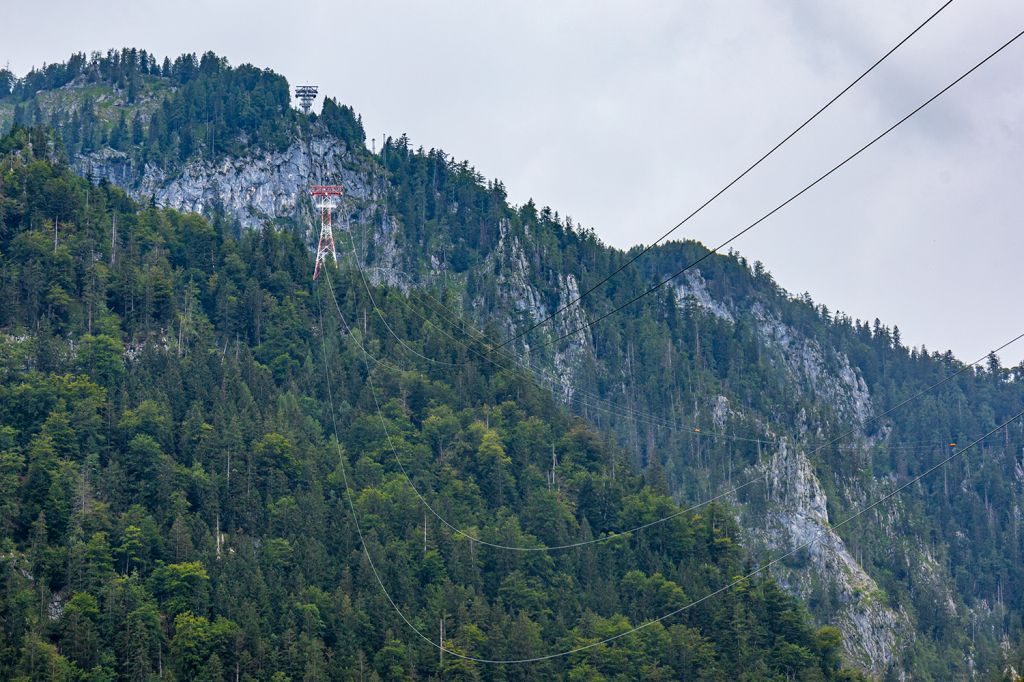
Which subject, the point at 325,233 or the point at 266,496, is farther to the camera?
the point at 325,233

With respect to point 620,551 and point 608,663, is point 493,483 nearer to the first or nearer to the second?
point 620,551

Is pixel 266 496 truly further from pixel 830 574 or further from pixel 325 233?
pixel 830 574

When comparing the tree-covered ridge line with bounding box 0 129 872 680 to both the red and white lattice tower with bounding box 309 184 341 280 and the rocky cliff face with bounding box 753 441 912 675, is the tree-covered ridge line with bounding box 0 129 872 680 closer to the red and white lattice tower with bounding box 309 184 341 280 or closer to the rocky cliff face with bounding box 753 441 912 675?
the red and white lattice tower with bounding box 309 184 341 280

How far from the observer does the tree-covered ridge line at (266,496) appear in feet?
376

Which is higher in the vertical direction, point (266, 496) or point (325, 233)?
point (325, 233)

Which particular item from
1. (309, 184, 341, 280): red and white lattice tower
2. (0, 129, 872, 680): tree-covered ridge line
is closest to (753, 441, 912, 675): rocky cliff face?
(0, 129, 872, 680): tree-covered ridge line

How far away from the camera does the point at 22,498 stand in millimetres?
118188

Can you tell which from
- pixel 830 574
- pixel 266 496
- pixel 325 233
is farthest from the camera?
pixel 830 574

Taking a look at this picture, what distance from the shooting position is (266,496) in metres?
130

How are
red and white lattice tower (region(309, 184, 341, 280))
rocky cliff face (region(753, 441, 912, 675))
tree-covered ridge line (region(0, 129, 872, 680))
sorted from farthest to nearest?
rocky cliff face (region(753, 441, 912, 675)), red and white lattice tower (region(309, 184, 341, 280)), tree-covered ridge line (region(0, 129, 872, 680))

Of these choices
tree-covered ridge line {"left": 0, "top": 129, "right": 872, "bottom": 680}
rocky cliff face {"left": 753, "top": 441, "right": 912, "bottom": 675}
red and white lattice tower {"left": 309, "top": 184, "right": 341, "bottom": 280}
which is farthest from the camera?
rocky cliff face {"left": 753, "top": 441, "right": 912, "bottom": 675}

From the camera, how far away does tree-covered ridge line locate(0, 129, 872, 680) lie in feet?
376

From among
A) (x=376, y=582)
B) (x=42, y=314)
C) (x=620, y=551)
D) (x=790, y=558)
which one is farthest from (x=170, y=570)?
(x=790, y=558)

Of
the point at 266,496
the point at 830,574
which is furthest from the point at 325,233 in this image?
the point at 830,574
